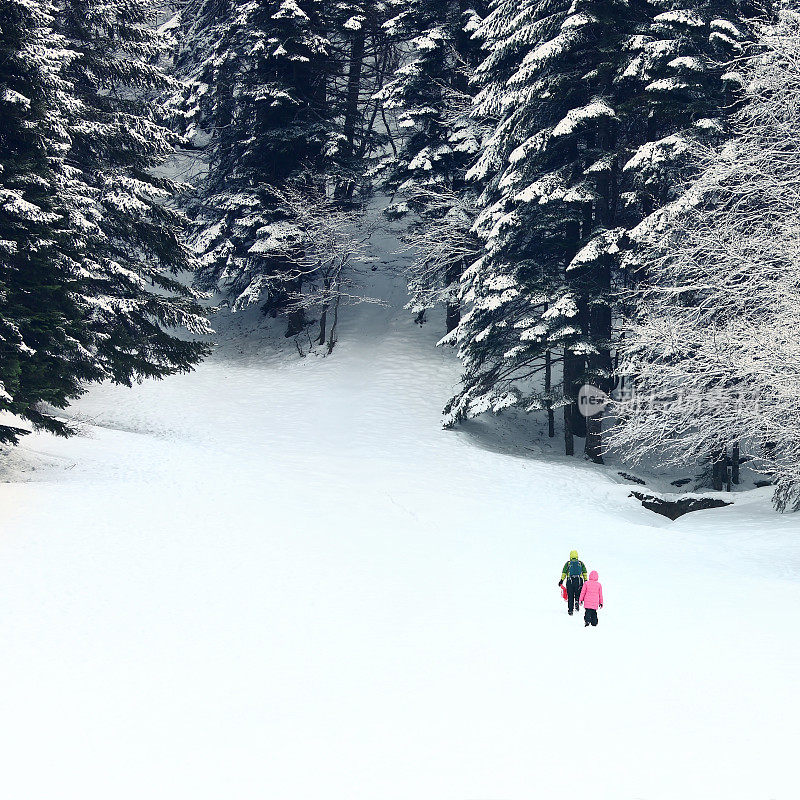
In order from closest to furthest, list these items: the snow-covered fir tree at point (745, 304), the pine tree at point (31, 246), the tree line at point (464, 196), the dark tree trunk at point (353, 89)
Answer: the pine tree at point (31, 246) → the snow-covered fir tree at point (745, 304) → the tree line at point (464, 196) → the dark tree trunk at point (353, 89)

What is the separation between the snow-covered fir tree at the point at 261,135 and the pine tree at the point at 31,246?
1290cm

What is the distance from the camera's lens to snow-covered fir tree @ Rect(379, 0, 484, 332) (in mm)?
26875

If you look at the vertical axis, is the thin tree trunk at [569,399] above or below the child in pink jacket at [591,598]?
above

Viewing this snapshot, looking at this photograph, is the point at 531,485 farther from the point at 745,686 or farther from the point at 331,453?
the point at 745,686

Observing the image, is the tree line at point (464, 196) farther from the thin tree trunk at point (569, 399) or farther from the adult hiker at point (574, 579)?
the adult hiker at point (574, 579)

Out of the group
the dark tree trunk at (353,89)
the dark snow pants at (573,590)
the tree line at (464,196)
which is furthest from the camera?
the dark tree trunk at (353,89)

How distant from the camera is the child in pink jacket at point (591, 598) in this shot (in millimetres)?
9070

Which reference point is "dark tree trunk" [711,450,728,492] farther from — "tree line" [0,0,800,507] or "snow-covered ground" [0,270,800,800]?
"snow-covered ground" [0,270,800,800]

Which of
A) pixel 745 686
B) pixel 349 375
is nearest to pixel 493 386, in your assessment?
pixel 349 375

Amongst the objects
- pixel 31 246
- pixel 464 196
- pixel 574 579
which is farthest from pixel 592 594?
pixel 464 196

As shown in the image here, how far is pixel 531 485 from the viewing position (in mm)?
18438

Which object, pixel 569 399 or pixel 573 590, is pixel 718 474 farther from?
Result: pixel 573 590

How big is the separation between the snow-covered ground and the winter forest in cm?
5

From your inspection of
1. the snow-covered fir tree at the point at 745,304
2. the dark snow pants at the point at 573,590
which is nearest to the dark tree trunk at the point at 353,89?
the snow-covered fir tree at the point at 745,304
